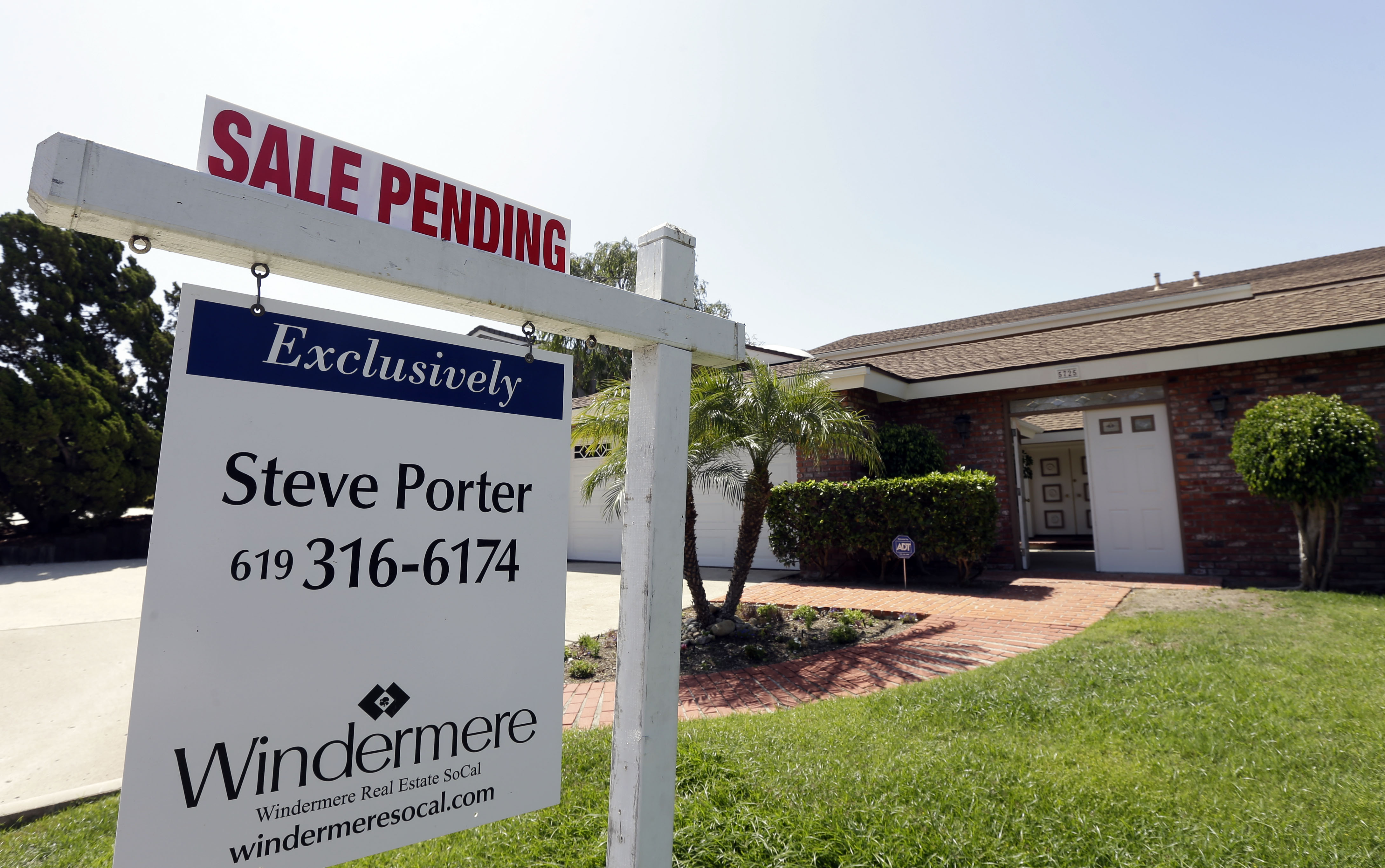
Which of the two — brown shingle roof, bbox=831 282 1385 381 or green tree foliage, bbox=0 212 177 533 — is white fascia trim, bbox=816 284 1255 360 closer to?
brown shingle roof, bbox=831 282 1385 381

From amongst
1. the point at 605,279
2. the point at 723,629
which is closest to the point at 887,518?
the point at 723,629

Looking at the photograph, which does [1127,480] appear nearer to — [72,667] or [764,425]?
[764,425]

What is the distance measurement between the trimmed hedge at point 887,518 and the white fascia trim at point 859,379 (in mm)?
1567

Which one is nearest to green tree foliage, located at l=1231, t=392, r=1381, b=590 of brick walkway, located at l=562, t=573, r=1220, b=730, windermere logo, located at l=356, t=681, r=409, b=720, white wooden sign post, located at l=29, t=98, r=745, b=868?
brick walkway, located at l=562, t=573, r=1220, b=730

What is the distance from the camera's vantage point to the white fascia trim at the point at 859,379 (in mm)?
10500

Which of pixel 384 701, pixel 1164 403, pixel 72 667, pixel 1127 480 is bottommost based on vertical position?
pixel 72 667

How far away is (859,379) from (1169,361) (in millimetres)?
4181

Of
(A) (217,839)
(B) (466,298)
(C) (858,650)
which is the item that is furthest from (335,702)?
(C) (858,650)

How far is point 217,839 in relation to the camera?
4.34 feet

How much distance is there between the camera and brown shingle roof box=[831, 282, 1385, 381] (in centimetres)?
873

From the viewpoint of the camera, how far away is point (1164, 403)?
9797mm

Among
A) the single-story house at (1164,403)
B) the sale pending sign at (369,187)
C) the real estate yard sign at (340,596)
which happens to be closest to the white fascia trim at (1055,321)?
the single-story house at (1164,403)

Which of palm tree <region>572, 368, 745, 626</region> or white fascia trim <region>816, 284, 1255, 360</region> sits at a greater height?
white fascia trim <region>816, 284, 1255, 360</region>

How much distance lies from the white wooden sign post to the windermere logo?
0.56 metres
